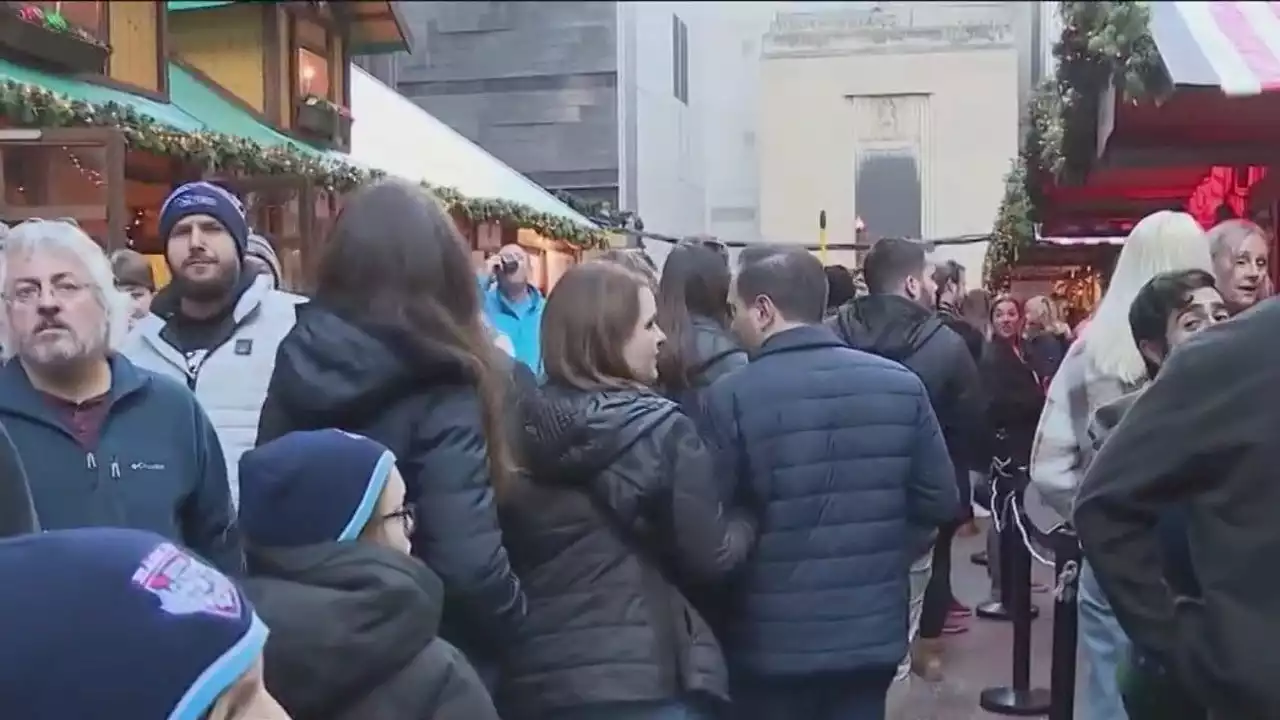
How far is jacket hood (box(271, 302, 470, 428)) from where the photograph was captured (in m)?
2.72

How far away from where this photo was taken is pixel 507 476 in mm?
2908

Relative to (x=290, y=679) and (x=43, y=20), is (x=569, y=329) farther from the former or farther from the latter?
(x=43, y=20)

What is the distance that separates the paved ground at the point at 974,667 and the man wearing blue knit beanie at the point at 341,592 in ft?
13.4

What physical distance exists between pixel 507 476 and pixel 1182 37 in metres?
3.34

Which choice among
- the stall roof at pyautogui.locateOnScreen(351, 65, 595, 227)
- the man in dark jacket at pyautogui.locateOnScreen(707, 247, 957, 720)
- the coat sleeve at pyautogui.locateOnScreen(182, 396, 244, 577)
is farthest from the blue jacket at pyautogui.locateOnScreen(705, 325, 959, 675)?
the stall roof at pyautogui.locateOnScreen(351, 65, 595, 227)

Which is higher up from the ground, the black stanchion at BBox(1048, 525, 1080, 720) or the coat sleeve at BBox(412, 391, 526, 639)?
the coat sleeve at BBox(412, 391, 526, 639)

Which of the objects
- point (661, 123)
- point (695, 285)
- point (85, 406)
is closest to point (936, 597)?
point (695, 285)

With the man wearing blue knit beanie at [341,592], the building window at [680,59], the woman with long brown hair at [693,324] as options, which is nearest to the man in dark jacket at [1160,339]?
the woman with long brown hair at [693,324]

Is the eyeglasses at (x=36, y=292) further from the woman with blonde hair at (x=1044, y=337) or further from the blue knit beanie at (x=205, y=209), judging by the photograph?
the woman with blonde hair at (x=1044, y=337)

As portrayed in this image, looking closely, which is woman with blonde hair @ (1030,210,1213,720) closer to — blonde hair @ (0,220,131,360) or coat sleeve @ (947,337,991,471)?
coat sleeve @ (947,337,991,471)

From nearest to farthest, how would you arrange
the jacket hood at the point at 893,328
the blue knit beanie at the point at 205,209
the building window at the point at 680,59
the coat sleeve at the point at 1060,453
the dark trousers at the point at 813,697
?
1. the blue knit beanie at the point at 205,209
2. the dark trousers at the point at 813,697
3. the coat sleeve at the point at 1060,453
4. the jacket hood at the point at 893,328
5. the building window at the point at 680,59

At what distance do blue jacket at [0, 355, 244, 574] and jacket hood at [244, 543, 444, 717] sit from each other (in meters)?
0.84

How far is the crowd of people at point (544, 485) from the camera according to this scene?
1.94 meters

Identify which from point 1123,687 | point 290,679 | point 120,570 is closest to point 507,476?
point 290,679
